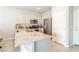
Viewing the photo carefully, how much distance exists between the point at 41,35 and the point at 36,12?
10.6 inches

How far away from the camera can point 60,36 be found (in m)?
1.11

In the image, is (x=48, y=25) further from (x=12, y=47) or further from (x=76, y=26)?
(x=12, y=47)

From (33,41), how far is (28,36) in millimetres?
82

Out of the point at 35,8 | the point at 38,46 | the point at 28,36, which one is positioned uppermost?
the point at 35,8

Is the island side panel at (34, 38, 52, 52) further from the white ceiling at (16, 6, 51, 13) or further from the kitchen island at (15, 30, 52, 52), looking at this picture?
the white ceiling at (16, 6, 51, 13)

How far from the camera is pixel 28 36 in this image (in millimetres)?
1099

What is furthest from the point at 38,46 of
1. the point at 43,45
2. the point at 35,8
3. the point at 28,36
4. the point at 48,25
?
the point at 35,8

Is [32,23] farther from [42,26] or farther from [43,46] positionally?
[43,46]

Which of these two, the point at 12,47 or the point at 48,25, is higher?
the point at 48,25

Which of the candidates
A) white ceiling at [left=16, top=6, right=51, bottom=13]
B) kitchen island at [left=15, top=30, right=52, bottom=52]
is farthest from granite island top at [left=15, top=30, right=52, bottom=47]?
white ceiling at [left=16, top=6, right=51, bottom=13]

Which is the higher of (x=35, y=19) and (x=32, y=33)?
(x=35, y=19)

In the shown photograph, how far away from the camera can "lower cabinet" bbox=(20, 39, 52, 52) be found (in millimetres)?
1062
